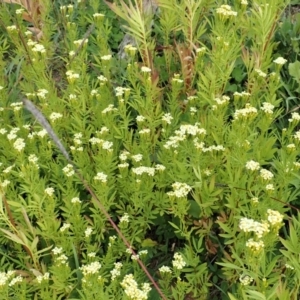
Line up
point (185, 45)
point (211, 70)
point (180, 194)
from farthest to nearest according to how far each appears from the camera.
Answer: point (185, 45)
point (211, 70)
point (180, 194)

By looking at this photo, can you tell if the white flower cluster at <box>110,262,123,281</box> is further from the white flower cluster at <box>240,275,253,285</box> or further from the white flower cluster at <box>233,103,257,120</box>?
the white flower cluster at <box>233,103,257,120</box>

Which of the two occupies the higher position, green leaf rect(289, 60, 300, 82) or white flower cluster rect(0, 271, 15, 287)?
white flower cluster rect(0, 271, 15, 287)

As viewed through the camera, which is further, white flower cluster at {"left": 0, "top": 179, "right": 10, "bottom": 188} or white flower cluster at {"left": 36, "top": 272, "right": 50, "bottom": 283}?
white flower cluster at {"left": 0, "top": 179, "right": 10, "bottom": 188}

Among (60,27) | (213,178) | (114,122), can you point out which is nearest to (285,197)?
(213,178)

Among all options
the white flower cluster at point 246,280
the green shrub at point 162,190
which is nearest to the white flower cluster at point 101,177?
the green shrub at point 162,190

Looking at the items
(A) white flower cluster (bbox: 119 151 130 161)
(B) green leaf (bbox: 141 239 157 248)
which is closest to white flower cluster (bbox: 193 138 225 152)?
(A) white flower cluster (bbox: 119 151 130 161)

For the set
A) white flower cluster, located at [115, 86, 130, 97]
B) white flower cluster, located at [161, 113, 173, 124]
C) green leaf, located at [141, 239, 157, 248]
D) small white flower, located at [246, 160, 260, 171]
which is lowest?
green leaf, located at [141, 239, 157, 248]

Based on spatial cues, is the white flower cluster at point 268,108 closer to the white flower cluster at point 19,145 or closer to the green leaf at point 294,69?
the green leaf at point 294,69

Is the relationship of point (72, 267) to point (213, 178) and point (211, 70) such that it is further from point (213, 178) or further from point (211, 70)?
point (211, 70)

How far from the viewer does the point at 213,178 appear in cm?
185

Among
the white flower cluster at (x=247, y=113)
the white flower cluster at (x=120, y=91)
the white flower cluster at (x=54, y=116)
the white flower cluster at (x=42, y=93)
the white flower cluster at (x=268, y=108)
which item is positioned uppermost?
the white flower cluster at (x=247, y=113)

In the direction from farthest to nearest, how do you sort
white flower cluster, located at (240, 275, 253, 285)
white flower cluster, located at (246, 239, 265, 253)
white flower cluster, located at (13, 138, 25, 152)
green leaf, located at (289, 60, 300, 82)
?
green leaf, located at (289, 60, 300, 82)
white flower cluster, located at (13, 138, 25, 152)
white flower cluster, located at (240, 275, 253, 285)
white flower cluster, located at (246, 239, 265, 253)

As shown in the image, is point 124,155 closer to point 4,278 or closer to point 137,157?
point 137,157

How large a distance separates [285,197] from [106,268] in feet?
2.46
